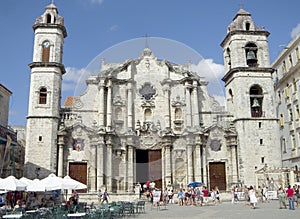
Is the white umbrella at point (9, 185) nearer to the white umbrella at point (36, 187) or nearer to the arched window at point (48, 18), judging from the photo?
the white umbrella at point (36, 187)

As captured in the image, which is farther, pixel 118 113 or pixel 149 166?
pixel 118 113

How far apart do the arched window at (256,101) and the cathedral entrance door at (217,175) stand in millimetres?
5003

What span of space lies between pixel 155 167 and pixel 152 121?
151 inches

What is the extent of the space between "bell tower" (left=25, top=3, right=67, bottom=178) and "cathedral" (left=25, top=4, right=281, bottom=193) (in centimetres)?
7

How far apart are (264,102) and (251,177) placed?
6325 millimetres

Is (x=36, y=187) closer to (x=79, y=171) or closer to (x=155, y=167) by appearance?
(x=79, y=171)

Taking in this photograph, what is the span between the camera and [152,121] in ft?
94.0

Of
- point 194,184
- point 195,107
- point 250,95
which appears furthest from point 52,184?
point 250,95

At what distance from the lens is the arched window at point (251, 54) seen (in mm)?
28562

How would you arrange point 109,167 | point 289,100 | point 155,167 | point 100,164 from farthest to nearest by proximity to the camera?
point 289,100
point 155,167
point 109,167
point 100,164

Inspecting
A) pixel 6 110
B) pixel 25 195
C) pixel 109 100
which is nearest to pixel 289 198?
pixel 109 100

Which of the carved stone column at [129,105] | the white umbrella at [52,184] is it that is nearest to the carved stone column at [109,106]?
the carved stone column at [129,105]

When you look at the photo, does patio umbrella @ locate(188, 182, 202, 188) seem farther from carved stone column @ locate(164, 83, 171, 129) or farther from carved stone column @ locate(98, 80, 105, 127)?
carved stone column @ locate(98, 80, 105, 127)

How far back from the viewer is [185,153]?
89.7ft
